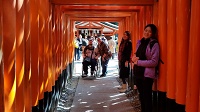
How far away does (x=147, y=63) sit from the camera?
16.7 feet

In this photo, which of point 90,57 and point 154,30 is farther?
point 90,57

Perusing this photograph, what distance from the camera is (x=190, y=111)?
344cm

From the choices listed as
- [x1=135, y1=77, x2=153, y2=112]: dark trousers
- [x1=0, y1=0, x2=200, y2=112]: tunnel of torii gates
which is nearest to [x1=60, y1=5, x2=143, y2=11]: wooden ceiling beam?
[x1=0, y1=0, x2=200, y2=112]: tunnel of torii gates

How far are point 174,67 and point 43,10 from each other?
2370 mm

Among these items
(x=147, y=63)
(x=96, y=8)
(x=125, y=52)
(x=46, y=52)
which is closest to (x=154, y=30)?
(x=147, y=63)

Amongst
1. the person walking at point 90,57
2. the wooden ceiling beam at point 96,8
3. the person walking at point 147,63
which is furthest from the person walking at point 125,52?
the person walking at point 90,57

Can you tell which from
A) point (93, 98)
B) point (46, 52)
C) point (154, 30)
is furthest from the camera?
point (93, 98)

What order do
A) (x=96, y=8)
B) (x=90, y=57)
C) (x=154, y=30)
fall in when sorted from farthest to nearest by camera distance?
(x=90, y=57) → (x=96, y=8) → (x=154, y=30)

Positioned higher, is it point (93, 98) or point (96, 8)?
point (96, 8)

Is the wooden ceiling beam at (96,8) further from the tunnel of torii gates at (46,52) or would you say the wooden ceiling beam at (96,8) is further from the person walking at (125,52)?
the tunnel of torii gates at (46,52)

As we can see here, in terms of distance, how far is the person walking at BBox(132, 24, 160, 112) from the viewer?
5102mm

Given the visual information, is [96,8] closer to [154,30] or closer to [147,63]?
[154,30]

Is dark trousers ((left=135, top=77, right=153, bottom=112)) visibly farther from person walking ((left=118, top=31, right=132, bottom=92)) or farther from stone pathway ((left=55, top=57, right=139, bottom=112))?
person walking ((left=118, top=31, right=132, bottom=92))

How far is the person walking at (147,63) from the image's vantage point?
5.10m
